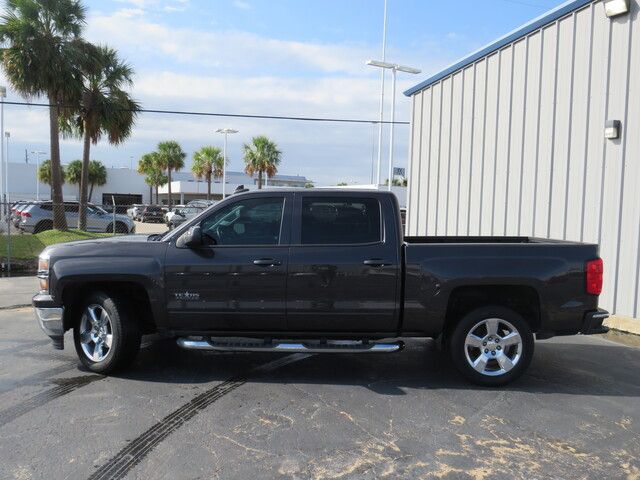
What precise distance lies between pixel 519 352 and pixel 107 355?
3.94 meters

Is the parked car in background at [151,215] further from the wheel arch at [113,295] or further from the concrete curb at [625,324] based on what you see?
the wheel arch at [113,295]

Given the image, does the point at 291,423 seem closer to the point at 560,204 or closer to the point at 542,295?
the point at 542,295

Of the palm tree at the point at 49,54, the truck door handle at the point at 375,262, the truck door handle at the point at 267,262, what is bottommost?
the truck door handle at the point at 267,262

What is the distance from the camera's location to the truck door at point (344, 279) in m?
5.27

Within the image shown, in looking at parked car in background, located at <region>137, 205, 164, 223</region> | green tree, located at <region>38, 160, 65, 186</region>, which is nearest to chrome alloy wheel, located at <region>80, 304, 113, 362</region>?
parked car in background, located at <region>137, 205, 164, 223</region>

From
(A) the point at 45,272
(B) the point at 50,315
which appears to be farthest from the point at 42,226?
(B) the point at 50,315

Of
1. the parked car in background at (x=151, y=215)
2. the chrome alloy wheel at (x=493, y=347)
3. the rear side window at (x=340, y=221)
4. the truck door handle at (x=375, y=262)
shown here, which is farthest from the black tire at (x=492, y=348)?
the parked car in background at (x=151, y=215)

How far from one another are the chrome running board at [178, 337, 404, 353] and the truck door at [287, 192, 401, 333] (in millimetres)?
153

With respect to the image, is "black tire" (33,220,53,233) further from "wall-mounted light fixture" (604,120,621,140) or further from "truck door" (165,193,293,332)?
"wall-mounted light fixture" (604,120,621,140)

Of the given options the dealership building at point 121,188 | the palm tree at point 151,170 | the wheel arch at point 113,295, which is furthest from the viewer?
the dealership building at point 121,188

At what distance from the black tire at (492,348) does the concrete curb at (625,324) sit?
3.51m

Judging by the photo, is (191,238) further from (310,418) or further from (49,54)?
(49,54)

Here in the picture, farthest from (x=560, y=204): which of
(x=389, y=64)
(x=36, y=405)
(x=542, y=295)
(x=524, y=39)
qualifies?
(x=389, y=64)

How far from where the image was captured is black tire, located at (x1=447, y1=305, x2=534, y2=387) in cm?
530
